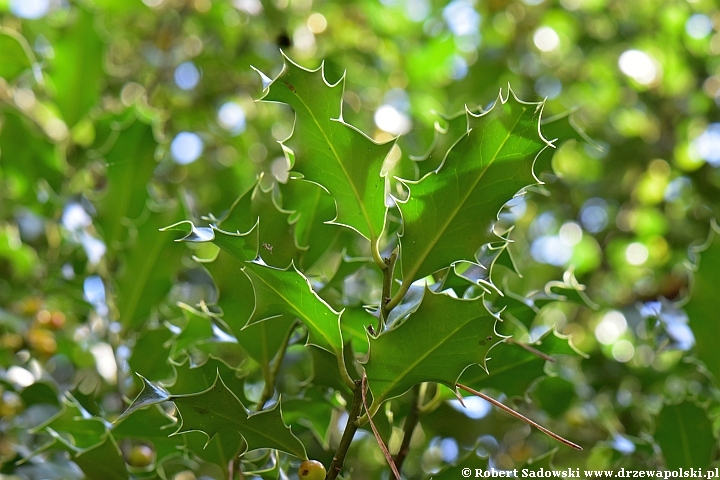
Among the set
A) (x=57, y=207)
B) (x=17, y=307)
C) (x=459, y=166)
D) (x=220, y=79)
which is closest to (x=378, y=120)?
(x=220, y=79)

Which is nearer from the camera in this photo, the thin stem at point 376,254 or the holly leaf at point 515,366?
the thin stem at point 376,254

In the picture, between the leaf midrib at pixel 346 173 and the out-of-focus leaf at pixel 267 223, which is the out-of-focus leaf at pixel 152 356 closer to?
the out-of-focus leaf at pixel 267 223

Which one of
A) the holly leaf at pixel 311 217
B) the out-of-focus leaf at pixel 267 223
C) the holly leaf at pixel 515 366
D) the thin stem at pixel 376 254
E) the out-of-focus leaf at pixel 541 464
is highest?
the thin stem at pixel 376 254

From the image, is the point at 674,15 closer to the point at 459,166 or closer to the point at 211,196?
the point at 211,196

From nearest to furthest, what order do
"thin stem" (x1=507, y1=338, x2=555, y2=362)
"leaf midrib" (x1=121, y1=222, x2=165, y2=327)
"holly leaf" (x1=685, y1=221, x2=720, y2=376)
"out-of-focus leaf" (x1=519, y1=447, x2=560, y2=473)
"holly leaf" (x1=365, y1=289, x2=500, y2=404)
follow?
"holly leaf" (x1=365, y1=289, x2=500, y2=404), "thin stem" (x1=507, y1=338, x2=555, y2=362), "out-of-focus leaf" (x1=519, y1=447, x2=560, y2=473), "holly leaf" (x1=685, y1=221, x2=720, y2=376), "leaf midrib" (x1=121, y1=222, x2=165, y2=327)

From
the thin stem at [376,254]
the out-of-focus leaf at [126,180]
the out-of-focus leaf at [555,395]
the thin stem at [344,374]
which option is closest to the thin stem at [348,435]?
the thin stem at [344,374]

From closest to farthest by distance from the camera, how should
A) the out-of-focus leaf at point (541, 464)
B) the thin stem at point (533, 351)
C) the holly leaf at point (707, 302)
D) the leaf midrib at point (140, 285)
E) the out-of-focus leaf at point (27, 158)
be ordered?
the thin stem at point (533, 351) < the out-of-focus leaf at point (541, 464) < the holly leaf at point (707, 302) < the leaf midrib at point (140, 285) < the out-of-focus leaf at point (27, 158)

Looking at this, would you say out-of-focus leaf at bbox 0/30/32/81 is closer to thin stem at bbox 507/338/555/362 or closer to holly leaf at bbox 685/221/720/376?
thin stem at bbox 507/338/555/362

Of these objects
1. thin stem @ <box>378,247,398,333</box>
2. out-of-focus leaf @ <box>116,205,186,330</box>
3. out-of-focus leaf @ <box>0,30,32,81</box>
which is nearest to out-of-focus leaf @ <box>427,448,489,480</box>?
thin stem @ <box>378,247,398,333</box>
